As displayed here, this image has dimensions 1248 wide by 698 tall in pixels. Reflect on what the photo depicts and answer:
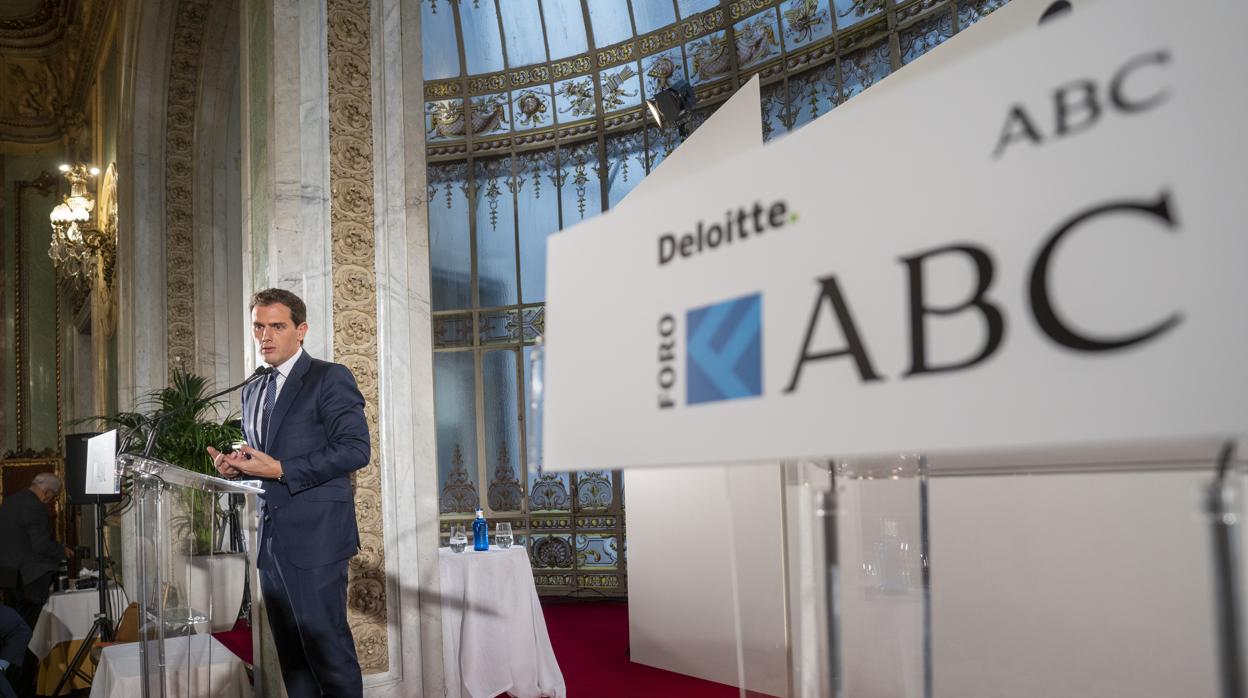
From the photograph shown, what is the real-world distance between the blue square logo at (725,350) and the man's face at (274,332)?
2.39 meters

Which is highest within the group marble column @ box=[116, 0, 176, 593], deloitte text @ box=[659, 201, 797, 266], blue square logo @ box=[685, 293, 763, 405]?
marble column @ box=[116, 0, 176, 593]

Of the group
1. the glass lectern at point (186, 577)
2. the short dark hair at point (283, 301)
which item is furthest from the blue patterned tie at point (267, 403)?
the glass lectern at point (186, 577)

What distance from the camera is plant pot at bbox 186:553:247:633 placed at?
8.37 feet

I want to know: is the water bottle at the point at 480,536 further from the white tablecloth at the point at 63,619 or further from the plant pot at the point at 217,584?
the white tablecloth at the point at 63,619

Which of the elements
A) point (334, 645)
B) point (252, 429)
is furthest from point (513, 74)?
point (334, 645)

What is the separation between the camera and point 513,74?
27.6 feet

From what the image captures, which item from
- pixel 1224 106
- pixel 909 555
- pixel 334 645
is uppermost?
pixel 1224 106

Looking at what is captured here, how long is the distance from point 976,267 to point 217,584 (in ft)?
7.97

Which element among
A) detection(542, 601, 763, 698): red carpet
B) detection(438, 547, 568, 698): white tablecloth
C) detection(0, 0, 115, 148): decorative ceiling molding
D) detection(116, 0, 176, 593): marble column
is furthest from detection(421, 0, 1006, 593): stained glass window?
detection(0, 0, 115, 148): decorative ceiling molding

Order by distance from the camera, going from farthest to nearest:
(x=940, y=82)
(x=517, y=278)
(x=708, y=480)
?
(x=517, y=278) → (x=708, y=480) → (x=940, y=82)

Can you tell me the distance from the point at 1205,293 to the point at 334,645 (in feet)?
8.87

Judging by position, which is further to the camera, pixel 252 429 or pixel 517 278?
pixel 517 278

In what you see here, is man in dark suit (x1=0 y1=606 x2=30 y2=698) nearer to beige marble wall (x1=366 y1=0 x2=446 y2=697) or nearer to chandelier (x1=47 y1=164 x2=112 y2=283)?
beige marble wall (x1=366 y1=0 x2=446 y2=697)

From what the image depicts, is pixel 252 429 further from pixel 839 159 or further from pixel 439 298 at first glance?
pixel 439 298
